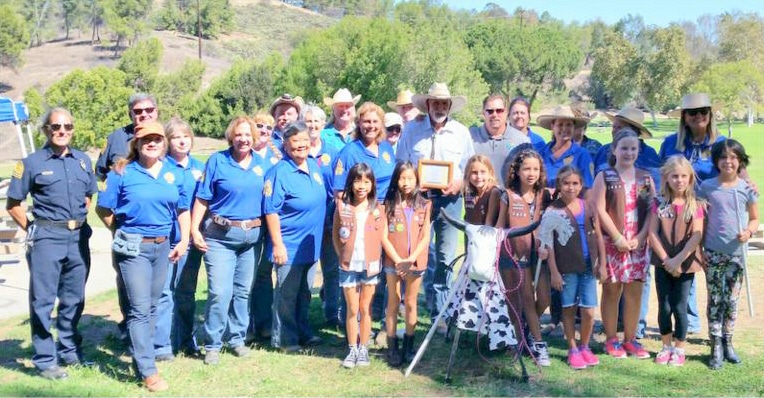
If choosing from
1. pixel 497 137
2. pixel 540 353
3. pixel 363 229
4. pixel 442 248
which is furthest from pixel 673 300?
pixel 363 229

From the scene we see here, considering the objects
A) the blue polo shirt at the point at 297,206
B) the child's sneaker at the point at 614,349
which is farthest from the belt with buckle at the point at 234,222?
the child's sneaker at the point at 614,349

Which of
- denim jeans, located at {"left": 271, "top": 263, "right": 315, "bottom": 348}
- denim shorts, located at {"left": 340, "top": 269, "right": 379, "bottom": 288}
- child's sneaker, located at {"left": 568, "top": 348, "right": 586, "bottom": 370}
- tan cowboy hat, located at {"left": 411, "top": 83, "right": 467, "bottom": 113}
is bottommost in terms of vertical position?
child's sneaker, located at {"left": 568, "top": 348, "right": 586, "bottom": 370}

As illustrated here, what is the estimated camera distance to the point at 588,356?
5.80 metres

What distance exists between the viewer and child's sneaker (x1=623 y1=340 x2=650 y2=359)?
5961 mm

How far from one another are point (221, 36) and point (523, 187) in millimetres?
96295

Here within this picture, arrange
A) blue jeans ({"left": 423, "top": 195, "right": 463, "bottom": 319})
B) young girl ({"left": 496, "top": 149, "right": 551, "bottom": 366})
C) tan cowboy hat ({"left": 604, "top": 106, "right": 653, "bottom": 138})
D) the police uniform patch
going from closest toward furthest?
the police uniform patch → young girl ({"left": 496, "top": 149, "right": 551, "bottom": 366}) → blue jeans ({"left": 423, "top": 195, "right": 463, "bottom": 319}) → tan cowboy hat ({"left": 604, "top": 106, "right": 653, "bottom": 138})

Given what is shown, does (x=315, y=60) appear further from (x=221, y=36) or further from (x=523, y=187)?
(x=221, y=36)

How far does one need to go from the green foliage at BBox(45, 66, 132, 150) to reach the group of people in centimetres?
2301

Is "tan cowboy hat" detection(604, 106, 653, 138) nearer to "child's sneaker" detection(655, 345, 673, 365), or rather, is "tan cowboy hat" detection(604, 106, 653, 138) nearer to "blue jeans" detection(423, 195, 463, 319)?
"blue jeans" detection(423, 195, 463, 319)

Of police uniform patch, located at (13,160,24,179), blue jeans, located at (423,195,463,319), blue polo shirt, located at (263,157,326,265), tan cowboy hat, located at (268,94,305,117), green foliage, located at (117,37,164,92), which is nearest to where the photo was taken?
police uniform patch, located at (13,160,24,179)

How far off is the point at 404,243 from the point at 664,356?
2329 millimetres

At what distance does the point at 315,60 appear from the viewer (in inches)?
1630

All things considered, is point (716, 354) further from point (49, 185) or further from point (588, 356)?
point (49, 185)

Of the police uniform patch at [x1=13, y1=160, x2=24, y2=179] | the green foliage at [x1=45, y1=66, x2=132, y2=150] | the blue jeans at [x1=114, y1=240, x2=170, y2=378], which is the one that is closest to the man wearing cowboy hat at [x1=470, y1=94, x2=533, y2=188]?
the blue jeans at [x1=114, y1=240, x2=170, y2=378]
